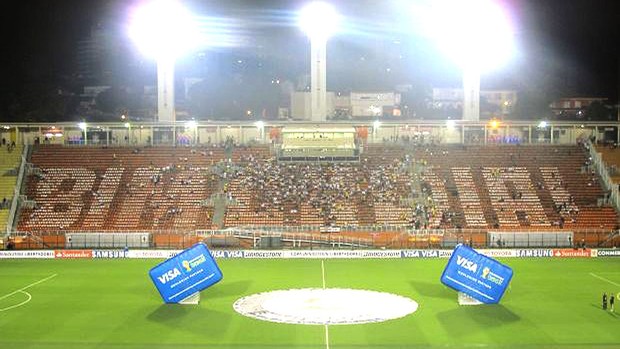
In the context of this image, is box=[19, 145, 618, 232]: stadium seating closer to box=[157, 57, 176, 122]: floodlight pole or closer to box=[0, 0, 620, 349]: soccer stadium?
box=[0, 0, 620, 349]: soccer stadium

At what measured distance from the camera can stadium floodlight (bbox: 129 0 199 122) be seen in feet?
245

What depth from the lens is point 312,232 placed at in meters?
61.8

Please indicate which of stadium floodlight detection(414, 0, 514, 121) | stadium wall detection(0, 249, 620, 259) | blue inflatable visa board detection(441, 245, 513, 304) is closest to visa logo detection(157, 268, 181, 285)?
blue inflatable visa board detection(441, 245, 513, 304)

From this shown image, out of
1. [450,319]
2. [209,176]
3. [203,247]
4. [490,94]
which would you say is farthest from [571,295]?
[490,94]

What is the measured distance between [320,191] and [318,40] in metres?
16.5

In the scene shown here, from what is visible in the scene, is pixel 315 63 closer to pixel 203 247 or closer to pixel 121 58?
pixel 203 247

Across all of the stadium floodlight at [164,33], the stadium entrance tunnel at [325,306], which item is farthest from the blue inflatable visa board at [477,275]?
the stadium floodlight at [164,33]

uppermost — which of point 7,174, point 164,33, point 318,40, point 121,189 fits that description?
point 164,33

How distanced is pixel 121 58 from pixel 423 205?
99.6m

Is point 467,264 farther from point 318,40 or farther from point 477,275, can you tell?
point 318,40

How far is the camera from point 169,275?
116 ft

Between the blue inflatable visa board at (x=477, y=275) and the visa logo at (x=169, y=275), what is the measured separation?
12818 mm

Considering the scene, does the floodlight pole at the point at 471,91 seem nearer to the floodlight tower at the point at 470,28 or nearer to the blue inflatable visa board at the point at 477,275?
the floodlight tower at the point at 470,28

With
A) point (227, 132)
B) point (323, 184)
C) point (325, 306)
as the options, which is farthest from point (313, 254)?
point (227, 132)
